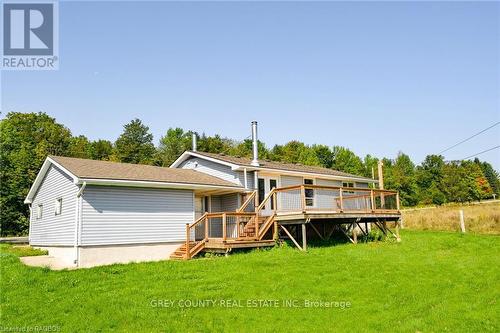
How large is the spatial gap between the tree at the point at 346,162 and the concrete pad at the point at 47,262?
196ft

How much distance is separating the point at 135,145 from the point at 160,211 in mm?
42538

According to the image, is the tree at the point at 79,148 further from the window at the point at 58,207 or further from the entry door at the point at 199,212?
the window at the point at 58,207

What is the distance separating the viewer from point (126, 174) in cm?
1675

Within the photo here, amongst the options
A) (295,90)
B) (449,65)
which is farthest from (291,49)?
Result: (449,65)

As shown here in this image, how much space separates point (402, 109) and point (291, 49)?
11.5 metres

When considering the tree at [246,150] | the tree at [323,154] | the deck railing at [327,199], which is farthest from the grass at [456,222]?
the tree at [323,154]

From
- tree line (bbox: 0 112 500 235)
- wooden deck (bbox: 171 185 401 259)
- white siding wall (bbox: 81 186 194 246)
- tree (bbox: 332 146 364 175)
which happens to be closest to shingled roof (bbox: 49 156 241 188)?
white siding wall (bbox: 81 186 194 246)

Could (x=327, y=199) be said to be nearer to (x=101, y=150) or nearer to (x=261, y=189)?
(x=261, y=189)

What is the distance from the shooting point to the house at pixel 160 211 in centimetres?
1535

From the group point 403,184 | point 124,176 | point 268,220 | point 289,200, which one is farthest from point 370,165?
point 124,176

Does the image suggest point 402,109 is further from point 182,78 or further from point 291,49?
point 182,78

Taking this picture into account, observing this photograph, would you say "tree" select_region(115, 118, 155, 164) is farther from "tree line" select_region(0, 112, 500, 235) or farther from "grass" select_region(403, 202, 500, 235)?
"grass" select_region(403, 202, 500, 235)

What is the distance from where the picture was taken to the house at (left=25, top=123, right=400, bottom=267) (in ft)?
50.4

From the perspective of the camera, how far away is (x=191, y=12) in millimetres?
14531
